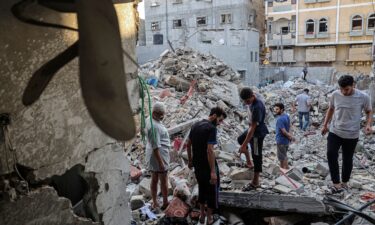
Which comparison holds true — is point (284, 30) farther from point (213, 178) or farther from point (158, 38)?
point (213, 178)

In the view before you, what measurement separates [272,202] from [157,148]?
185cm

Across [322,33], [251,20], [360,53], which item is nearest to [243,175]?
[360,53]

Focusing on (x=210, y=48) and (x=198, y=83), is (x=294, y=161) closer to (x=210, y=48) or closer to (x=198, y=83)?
(x=198, y=83)

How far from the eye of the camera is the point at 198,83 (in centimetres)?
1495

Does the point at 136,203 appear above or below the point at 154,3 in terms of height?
below

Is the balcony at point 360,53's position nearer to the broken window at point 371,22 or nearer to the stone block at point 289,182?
the broken window at point 371,22

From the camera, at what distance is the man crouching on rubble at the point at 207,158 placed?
4.38m

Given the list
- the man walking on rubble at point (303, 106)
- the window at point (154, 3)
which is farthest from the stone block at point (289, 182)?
the window at point (154, 3)

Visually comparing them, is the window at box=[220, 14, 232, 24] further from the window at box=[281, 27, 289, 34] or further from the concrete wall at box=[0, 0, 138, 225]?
the concrete wall at box=[0, 0, 138, 225]

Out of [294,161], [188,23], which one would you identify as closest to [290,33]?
[188,23]

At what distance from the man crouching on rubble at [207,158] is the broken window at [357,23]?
35.1 m

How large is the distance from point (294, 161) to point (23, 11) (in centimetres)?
820

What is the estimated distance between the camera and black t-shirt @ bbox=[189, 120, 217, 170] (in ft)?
14.3

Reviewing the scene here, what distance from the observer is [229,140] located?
10.4 meters
